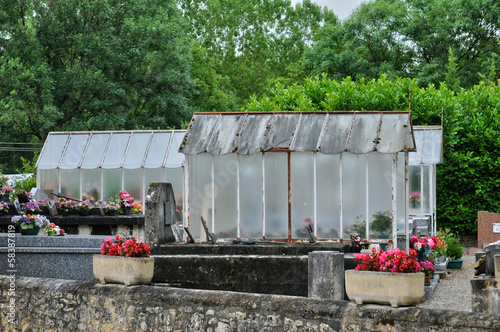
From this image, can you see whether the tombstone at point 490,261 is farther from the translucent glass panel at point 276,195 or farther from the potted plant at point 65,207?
the potted plant at point 65,207

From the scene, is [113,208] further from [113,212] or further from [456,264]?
[456,264]

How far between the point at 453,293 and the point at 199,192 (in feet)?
16.9

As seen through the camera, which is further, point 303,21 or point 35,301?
point 303,21

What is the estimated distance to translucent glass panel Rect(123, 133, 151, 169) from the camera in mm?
20891

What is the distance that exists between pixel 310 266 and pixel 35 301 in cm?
333

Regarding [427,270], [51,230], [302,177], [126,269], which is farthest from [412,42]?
[126,269]

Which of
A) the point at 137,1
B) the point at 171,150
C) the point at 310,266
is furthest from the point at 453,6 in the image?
the point at 310,266

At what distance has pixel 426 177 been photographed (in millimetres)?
20359

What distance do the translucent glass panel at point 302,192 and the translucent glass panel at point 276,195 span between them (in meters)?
0.15

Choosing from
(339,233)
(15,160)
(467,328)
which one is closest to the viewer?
(467,328)

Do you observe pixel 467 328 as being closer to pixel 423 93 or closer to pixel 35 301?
pixel 35 301

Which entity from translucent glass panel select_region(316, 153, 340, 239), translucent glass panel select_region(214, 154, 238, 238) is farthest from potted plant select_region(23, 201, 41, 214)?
translucent glass panel select_region(316, 153, 340, 239)

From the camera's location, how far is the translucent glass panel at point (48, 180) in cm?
2142

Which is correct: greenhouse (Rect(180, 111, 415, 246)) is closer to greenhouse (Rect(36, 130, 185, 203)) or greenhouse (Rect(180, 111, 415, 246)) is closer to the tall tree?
greenhouse (Rect(36, 130, 185, 203))
